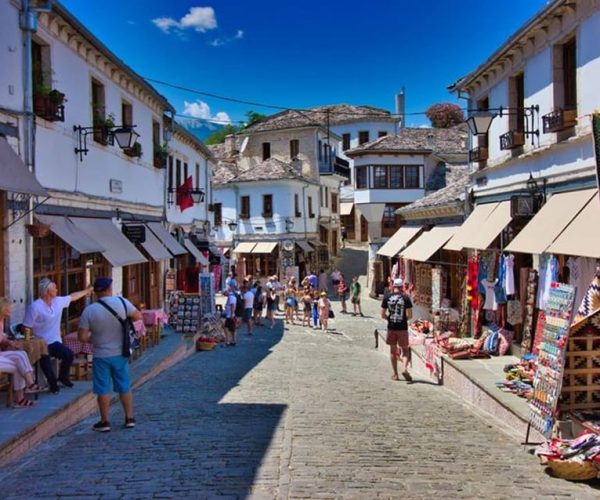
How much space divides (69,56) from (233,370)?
23.3 feet

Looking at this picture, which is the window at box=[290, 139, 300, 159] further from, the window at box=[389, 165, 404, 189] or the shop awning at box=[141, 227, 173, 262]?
the shop awning at box=[141, 227, 173, 262]

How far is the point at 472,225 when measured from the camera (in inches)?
560

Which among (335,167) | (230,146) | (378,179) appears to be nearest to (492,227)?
(378,179)

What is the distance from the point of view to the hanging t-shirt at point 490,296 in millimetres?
12844

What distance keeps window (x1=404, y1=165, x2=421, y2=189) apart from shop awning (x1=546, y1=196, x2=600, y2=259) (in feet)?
85.9

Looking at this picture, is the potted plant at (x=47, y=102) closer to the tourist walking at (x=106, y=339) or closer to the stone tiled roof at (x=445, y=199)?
the tourist walking at (x=106, y=339)

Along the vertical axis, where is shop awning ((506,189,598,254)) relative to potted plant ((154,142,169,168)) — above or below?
below

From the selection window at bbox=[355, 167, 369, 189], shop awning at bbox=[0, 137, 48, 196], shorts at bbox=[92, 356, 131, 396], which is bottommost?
shorts at bbox=[92, 356, 131, 396]

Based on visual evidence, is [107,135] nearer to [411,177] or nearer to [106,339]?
[106,339]

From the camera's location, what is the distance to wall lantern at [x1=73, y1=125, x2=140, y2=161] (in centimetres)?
1238

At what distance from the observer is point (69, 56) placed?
12.0m

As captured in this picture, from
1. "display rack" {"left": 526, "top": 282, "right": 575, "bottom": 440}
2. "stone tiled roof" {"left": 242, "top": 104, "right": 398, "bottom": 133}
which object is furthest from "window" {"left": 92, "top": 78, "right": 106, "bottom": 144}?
"stone tiled roof" {"left": 242, "top": 104, "right": 398, "bottom": 133}

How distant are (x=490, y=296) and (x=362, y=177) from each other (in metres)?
22.9

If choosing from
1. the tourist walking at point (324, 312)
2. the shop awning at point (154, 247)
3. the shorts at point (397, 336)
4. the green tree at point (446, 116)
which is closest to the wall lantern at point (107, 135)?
the shop awning at point (154, 247)
